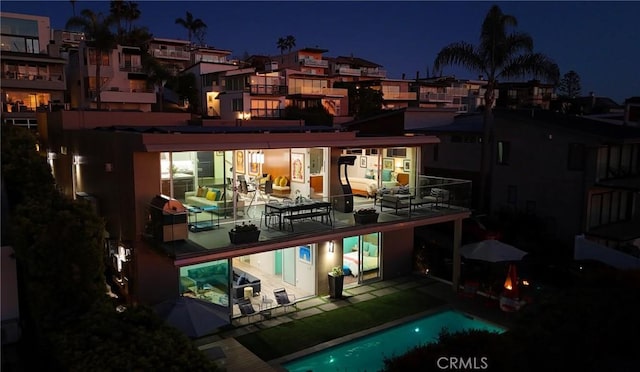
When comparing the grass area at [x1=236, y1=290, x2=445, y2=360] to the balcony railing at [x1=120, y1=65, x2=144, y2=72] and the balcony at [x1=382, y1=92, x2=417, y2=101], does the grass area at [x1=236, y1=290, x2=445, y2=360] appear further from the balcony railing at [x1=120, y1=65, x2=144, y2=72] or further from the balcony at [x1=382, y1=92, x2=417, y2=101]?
the balcony at [x1=382, y1=92, x2=417, y2=101]

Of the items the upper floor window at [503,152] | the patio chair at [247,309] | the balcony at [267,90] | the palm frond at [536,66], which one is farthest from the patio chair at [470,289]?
the balcony at [267,90]

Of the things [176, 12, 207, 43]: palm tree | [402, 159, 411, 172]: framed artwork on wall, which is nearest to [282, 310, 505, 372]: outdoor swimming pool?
[402, 159, 411, 172]: framed artwork on wall

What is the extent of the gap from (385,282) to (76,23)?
3010cm

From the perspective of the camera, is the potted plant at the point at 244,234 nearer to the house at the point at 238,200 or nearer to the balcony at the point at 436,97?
the house at the point at 238,200

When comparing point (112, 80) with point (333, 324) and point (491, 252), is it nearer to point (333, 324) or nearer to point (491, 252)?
point (333, 324)

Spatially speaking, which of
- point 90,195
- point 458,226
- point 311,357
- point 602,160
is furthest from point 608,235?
point 90,195

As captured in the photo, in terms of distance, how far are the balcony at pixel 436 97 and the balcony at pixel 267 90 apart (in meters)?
21.4

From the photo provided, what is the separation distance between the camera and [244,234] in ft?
46.4

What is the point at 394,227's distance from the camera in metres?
17.3

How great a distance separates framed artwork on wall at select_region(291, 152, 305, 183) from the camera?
59.6 feet

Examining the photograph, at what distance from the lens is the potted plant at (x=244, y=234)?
1407 centimetres

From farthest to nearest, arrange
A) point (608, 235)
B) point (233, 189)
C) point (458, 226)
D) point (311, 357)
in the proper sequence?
point (608, 235) → point (458, 226) → point (233, 189) → point (311, 357)

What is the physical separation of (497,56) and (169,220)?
63.5 ft

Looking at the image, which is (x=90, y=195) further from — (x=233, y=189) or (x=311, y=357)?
(x=311, y=357)
